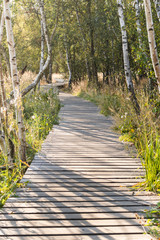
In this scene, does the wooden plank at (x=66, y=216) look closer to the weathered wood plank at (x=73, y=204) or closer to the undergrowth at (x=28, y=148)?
the weathered wood plank at (x=73, y=204)

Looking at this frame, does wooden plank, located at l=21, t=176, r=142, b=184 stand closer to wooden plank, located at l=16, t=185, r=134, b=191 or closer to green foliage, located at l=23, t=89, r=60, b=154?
wooden plank, located at l=16, t=185, r=134, b=191

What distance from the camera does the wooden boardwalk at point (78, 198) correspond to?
2564mm

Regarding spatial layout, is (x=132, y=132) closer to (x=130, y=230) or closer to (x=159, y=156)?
(x=159, y=156)

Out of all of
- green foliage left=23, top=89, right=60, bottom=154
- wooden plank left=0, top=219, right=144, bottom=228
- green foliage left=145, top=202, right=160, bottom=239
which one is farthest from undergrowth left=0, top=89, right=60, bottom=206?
green foliage left=145, top=202, right=160, bottom=239

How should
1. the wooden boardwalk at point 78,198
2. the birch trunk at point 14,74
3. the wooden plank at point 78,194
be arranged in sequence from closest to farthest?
the wooden boardwalk at point 78,198, the wooden plank at point 78,194, the birch trunk at point 14,74

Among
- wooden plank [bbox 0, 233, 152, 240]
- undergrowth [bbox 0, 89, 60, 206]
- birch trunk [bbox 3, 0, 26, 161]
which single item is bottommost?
wooden plank [bbox 0, 233, 152, 240]

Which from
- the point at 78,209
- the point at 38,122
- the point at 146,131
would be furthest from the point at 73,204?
the point at 38,122

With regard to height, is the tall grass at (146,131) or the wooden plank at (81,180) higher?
the tall grass at (146,131)

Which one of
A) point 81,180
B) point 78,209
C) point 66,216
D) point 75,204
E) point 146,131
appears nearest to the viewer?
point 66,216

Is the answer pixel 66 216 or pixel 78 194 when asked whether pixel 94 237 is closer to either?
pixel 66 216

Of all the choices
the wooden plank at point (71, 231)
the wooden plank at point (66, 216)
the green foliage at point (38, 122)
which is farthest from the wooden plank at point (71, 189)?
the green foliage at point (38, 122)

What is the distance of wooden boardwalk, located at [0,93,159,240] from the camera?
8.41ft

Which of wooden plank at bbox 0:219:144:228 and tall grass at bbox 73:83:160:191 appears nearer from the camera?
wooden plank at bbox 0:219:144:228

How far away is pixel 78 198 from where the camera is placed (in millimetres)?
3227
